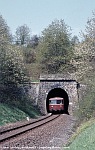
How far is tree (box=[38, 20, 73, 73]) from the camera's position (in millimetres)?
79312

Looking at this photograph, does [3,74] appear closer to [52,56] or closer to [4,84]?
[4,84]

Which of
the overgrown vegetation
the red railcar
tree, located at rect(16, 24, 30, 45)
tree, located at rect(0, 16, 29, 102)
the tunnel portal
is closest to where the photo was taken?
the overgrown vegetation

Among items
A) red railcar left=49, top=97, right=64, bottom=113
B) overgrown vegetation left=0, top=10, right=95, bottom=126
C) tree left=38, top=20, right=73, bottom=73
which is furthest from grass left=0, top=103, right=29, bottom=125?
tree left=38, top=20, right=73, bottom=73

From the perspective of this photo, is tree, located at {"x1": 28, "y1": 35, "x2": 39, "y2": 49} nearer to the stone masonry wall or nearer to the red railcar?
the red railcar

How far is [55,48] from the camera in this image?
82.8 m

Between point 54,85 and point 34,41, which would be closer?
point 54,85

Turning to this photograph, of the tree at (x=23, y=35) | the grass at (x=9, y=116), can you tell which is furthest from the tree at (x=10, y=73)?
the tree at (x=23, y=35)

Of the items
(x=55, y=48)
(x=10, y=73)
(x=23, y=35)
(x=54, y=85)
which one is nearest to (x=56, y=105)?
(x=54, y=85)

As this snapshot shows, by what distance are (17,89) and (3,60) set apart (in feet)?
24.1

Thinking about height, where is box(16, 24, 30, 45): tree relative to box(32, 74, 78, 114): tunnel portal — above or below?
above

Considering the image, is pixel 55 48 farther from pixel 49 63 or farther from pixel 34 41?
pixel 34 41

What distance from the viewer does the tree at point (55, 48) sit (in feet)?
260

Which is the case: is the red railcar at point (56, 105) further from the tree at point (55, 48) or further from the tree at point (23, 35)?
the tree at point (23, 35)

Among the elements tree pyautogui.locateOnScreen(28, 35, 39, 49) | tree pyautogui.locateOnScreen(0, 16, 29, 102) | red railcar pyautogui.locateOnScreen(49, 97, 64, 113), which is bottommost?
red railcar pyautogui.locateOnScreen(49, 97, 64, 113)
